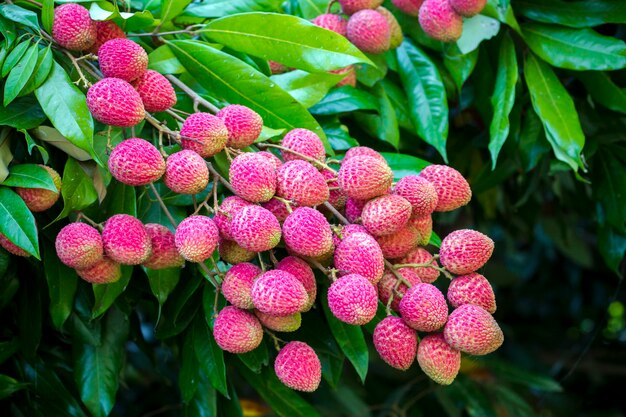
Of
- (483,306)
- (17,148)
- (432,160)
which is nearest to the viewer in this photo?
(483,306)

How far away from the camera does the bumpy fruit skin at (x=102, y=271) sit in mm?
848

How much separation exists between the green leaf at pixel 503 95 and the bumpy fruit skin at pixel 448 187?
13.7 inches

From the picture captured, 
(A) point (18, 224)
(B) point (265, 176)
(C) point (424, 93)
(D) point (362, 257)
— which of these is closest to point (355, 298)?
(D) point (362, 257)

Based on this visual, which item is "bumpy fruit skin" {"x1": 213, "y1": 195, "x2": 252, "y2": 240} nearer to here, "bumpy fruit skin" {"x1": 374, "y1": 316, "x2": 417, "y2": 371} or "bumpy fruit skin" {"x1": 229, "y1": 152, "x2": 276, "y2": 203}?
"bumpy fruit skin" {"x1": 229, "y1": 152, "x2": 276, "y2": 203}

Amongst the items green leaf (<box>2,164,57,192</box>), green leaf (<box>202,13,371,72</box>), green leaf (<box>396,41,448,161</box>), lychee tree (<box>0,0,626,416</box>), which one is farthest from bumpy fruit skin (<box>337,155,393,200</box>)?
green leaf (<box>396,41,448,161</box>)

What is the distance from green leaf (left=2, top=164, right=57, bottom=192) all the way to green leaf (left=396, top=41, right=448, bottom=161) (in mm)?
597

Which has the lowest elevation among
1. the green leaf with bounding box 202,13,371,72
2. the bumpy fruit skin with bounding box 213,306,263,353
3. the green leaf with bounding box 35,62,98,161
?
the bumpy fruit skin with bounding box 213,306,263,353

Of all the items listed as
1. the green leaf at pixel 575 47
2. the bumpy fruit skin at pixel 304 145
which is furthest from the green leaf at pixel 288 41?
the green leaf at pixel 575 47

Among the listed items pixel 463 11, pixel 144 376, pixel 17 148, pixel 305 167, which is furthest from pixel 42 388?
pixel 144 376

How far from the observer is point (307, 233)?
748 mm

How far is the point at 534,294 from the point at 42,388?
2.21m

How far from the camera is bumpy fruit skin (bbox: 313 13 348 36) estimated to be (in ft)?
3.95

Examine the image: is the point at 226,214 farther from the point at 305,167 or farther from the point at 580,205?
the point at 580,205

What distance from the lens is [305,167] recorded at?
785 mm
